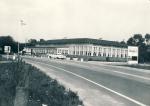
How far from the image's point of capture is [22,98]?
10031mm

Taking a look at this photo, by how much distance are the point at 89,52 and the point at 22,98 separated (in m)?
126

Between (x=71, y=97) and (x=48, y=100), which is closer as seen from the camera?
(x=48, y=100)

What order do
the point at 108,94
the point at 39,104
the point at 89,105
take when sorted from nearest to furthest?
1. the point at 39,104
2. the point at 89,105
3. the point at 108,94

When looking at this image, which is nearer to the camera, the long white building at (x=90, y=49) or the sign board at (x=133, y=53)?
the sign board at (x=133, y=53)

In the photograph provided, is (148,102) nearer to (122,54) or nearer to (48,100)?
(48,100)

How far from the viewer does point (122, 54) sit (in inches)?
6029

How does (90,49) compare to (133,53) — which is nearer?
(133,53)

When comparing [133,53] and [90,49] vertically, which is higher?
[90,49]

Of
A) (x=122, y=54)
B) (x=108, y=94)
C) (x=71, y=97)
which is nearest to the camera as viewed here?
(x=71, y=97)

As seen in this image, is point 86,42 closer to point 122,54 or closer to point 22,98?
point 122,54

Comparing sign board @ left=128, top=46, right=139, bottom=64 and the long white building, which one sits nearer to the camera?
sign board @ left=128, top=46, right=139, bottom=64

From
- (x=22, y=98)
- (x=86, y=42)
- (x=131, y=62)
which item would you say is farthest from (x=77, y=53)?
(x=22, y=98)

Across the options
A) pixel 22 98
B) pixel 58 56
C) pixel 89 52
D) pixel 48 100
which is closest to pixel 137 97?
pixel 48 100

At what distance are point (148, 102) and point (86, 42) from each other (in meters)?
124
